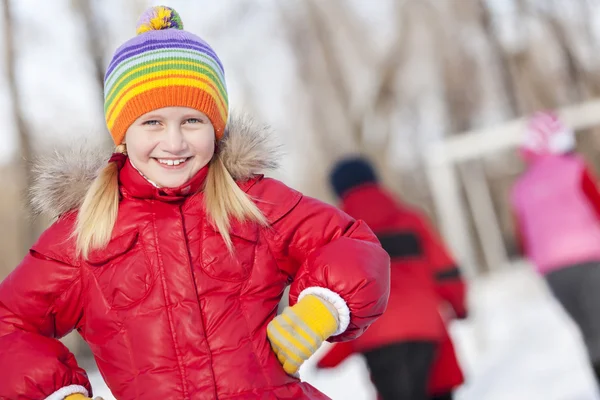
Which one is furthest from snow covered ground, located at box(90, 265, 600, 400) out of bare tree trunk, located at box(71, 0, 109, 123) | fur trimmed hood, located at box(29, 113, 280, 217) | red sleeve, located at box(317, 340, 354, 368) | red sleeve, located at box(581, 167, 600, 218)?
bare tree trunk, located at box(71, 0, 109, 123)

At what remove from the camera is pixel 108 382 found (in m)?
2.18

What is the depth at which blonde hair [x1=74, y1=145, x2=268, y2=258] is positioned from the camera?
2164 mm

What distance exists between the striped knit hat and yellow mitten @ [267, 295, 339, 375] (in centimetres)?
67

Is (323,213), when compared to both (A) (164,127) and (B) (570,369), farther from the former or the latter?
(B) (570,369)

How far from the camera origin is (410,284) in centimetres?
450

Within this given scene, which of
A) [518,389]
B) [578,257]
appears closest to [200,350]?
[578,257]

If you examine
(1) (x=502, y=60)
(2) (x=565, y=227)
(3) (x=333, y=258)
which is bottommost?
(2) (x=565, y=227)

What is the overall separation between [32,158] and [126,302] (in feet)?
2.64

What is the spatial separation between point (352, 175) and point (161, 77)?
2571mm

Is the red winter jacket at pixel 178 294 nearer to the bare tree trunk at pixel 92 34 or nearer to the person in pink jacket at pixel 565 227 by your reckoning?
the person in pink jacket at pixel 565 227

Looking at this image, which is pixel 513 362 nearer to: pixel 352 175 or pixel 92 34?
pixel 352 175

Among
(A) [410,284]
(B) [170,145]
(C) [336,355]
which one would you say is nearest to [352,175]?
(A) [410,284]

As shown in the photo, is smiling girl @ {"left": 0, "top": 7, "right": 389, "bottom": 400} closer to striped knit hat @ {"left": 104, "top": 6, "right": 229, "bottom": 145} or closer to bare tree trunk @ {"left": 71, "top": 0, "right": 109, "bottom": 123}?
striped knit hat @ {"left": 104, "top": 6, "right": 229, "bottom": 145}

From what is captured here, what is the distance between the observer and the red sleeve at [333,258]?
2.10 m
